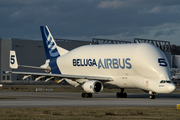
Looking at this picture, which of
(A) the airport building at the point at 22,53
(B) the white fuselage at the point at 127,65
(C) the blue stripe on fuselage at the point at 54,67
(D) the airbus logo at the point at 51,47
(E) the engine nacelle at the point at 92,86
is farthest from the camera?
(A) the airport building at the point at 22,53

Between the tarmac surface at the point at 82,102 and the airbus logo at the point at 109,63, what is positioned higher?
the airbus logo at the point at 109,63

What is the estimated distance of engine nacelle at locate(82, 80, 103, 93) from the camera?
39125mm

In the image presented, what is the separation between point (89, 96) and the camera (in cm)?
4084

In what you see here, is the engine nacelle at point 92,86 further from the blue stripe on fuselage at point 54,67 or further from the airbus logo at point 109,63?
the blue stripe on fuselage at point 54,67

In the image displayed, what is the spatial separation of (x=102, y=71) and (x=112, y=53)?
2.60m

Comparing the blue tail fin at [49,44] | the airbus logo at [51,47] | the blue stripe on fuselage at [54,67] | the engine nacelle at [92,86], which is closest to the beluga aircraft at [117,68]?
the engine nacelle at [92,86]

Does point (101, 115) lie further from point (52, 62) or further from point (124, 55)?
point (52, 62)

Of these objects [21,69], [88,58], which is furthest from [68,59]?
[21,69]

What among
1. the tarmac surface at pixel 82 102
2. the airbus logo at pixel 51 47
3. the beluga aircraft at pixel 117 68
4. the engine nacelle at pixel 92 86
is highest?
the airbus logo at pixel 51 47

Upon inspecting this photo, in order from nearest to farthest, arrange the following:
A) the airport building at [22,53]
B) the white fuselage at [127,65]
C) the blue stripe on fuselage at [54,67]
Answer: the white fuselage at [127,65]
the blue stripe on fuselage at [54,67]
the airport building at [22,53]

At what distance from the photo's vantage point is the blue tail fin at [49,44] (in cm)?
5106

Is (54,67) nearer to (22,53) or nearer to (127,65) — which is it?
(127,65)

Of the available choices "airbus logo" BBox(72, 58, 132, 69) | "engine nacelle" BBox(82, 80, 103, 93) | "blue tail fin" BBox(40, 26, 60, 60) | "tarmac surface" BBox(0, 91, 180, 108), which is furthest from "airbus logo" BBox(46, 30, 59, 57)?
"tarmac surface" BBox(0, 91, 180, 108)

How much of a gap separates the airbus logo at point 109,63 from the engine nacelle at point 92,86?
2448 mm
